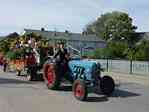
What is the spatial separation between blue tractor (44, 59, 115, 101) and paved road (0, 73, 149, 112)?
0.31 m

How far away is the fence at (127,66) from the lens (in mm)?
27400

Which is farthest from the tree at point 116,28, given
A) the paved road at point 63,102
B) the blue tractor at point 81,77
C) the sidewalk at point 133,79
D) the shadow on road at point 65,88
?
the paved road at point 63,102

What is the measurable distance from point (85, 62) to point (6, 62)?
43.3 feet

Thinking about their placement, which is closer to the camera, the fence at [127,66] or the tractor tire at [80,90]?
the tractor tire at [80,90]

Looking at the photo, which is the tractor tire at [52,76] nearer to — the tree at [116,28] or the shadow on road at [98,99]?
the shadow on road at [98,99]

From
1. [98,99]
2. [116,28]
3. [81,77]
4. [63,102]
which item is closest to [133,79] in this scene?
[81,77]

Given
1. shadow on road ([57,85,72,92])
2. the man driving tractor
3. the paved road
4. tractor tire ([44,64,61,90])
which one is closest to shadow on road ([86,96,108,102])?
the paved road

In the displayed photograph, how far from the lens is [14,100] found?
13820 mm

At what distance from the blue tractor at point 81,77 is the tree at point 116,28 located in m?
84.9

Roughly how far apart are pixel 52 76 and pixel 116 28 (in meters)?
92.0

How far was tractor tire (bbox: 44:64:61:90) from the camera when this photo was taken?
53.5ft

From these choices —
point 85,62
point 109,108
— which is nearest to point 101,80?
point 85,62

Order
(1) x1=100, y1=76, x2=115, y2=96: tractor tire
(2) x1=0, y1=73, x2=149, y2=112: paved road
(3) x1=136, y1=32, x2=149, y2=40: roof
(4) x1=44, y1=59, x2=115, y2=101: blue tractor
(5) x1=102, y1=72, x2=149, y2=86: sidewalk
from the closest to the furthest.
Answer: (2) x1=0, y1=73, x2=149, y2=112: paved road → (4) x1=44, y1=59, x2=115, y2=101: blue tractor → (1) x1=100, y1=76, x2=115, y2=96: tractor tire → (5) x1=102, y1=72, x2=149, y2=86: sidewalk → (3) x1=136, y1=32, x2=149, y2=40: roof

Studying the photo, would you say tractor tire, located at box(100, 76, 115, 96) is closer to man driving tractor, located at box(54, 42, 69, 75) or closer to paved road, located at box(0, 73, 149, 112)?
paved road, located at box(0, 73, 149, 112)
